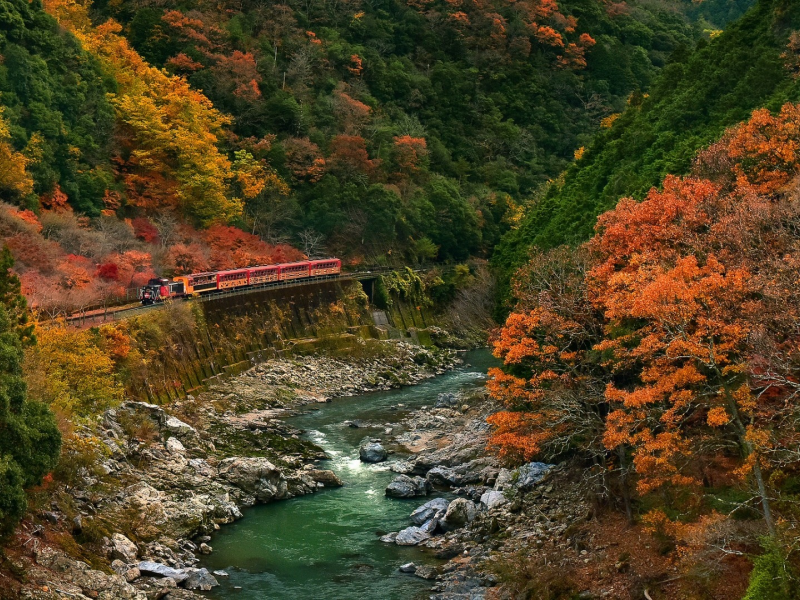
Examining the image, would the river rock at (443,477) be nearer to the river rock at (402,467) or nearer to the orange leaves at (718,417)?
the river rock at (402,467)

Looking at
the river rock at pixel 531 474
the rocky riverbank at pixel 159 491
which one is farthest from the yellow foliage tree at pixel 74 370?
the river rock at pixel 531 474

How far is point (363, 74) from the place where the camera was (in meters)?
85.4

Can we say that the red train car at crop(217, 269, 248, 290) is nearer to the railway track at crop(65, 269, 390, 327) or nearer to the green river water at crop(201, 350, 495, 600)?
the railway track at crop(65, 269, 390, 327)

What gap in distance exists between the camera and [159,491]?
28.8 m

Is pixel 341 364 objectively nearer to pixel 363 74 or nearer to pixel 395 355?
pixel 395 355

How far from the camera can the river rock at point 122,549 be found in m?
23.9

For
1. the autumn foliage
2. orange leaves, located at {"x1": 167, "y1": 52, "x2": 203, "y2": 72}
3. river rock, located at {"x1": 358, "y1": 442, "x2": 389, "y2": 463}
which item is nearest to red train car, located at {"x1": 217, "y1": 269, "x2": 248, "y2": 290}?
river rock, located at {"x1": 358, "y1": 442, "x2": 389, "y2": 463}

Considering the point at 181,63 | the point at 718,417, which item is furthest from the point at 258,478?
the point at 181,63

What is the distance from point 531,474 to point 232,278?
29.3 metres

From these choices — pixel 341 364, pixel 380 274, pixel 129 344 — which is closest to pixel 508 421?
pixel 129 344

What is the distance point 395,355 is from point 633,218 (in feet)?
108

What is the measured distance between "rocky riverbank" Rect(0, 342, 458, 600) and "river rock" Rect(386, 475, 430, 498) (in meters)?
2.49

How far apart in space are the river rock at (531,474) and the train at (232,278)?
24797mm

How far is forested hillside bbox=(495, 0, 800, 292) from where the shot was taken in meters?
34.8
